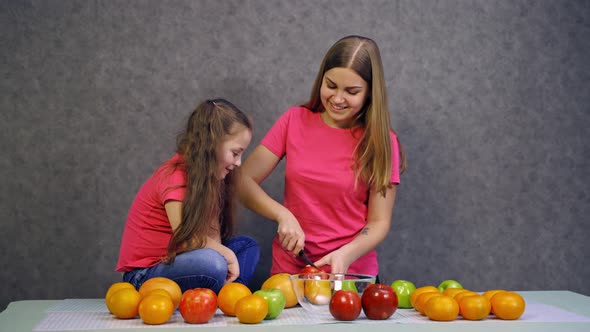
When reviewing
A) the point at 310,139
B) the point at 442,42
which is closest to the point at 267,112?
the point at 310,139

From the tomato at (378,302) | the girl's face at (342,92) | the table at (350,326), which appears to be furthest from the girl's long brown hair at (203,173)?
the tomato at (378,302)

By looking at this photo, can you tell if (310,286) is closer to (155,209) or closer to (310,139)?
(155,209)

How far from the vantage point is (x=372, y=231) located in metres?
1.89

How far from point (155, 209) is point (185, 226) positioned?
15 centimetres

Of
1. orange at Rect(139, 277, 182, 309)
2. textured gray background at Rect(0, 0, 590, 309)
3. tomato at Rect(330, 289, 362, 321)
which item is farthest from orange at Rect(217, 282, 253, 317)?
textured gray background at Rect(0, 0, 590, 309)

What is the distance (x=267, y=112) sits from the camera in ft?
7.30

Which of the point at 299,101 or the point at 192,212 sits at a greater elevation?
the point at 299,101

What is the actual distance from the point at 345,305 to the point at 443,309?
23cm

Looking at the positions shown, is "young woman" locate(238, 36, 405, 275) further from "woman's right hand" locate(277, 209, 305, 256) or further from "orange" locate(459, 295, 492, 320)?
"orange" locate(459, 295, 492, 320)

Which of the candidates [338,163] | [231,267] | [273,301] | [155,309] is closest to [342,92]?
[338,163]

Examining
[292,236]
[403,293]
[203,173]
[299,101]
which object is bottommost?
[403,293]

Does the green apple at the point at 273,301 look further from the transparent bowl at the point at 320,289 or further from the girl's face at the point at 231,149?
the girl's face at the point at 231,149

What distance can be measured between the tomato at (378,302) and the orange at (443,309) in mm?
92

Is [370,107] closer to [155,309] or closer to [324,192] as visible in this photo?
[324,192]
